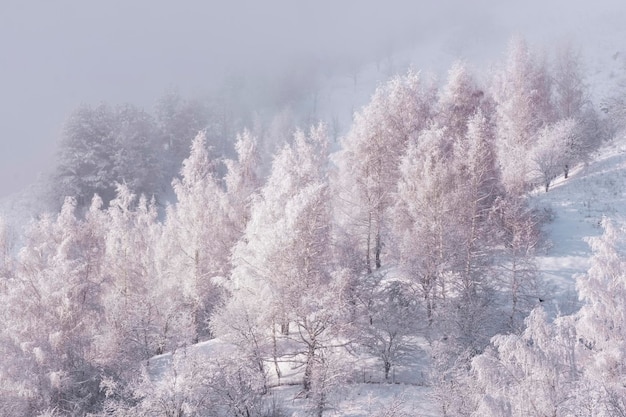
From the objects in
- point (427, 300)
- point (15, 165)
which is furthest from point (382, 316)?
point (15, 165)

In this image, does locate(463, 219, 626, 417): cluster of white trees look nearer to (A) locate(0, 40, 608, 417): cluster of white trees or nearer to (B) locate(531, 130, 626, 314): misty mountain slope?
(A) locate(0, 40, 608, 417): cluster of white trees

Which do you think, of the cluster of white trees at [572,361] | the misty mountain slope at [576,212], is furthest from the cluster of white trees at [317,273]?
the misty mountain slope at [576,212]

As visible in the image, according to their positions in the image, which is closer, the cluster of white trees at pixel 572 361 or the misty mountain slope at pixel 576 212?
the cluster of white trees at pixel 572 361

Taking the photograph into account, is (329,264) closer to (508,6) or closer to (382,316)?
(382,316)

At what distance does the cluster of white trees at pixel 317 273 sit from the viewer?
783 inches

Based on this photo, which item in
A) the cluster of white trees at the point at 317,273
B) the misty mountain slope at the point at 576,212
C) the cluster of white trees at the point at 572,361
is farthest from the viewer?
the misty mountain slope at the point at 576,212

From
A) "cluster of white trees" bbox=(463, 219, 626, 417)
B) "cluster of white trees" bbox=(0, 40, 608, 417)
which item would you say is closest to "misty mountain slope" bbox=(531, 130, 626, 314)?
"cluster of white trees" bbox=(0, 40, 608, 417)

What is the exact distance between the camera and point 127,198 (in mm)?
37562

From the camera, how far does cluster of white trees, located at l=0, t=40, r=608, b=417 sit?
1989cm

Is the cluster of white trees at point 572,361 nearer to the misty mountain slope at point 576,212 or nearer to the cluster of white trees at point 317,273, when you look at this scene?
the cluster of white trees at point 317,273

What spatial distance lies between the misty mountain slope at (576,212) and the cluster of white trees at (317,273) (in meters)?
1.42

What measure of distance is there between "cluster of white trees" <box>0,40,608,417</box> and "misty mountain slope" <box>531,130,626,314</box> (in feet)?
4.66

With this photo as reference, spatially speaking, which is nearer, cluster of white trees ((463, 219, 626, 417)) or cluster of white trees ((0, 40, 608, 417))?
cluster of white trees ((463, 219, 626, 417))

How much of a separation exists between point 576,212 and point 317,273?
17886mm
